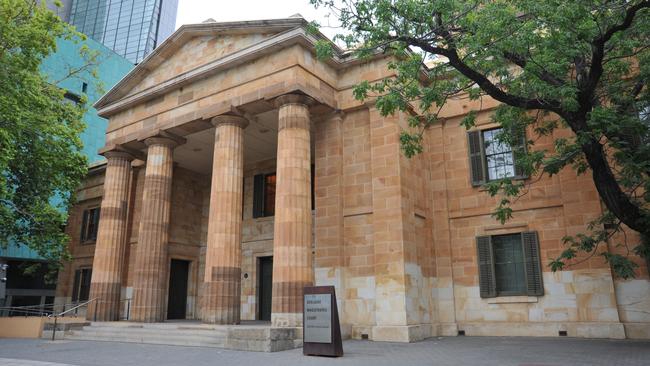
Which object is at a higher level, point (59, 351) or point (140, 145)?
point (140, 145)

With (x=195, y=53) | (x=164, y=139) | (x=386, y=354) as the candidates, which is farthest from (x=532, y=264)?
(x=195, y=53)

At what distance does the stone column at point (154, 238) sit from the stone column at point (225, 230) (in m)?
3.10

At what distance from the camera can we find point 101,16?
114 metres

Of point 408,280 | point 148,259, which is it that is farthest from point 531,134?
point 148,259

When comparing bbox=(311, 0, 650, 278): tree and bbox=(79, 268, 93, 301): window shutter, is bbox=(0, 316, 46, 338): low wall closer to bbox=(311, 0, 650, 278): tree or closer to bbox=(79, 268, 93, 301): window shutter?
bbox=(79, 268, 93, 301): window shutter

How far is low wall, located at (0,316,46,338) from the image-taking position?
1727 cm

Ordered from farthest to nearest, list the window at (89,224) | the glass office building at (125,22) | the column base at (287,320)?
the glass office building at (125,22)
the window at (89,224)
the column base at (287,320)

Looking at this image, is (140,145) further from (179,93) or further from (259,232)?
(259,232)

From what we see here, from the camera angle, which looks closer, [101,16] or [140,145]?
[140,145]

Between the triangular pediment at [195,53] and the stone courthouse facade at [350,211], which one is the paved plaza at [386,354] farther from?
the triangular pediment at [195,53]

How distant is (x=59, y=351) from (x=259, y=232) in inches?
378

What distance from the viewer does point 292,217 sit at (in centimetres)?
1450

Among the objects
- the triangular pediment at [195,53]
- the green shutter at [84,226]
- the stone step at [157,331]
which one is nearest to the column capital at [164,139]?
the triangular pediment at [195,53]

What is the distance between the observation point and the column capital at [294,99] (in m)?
15.4
